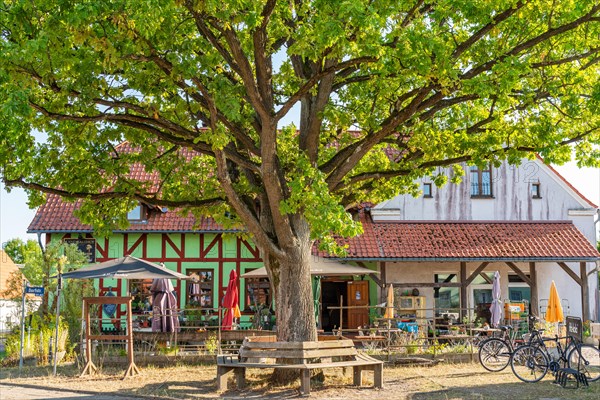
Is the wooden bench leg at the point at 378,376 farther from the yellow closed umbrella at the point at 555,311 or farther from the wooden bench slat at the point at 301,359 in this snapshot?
the yellow closed umbrella at the point at 555,311

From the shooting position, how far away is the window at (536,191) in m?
28.2

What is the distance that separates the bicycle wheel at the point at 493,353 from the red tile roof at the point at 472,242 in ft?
28.8

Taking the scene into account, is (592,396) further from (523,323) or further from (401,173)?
(523,323)

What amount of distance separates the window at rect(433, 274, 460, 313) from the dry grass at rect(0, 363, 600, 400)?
10.6 metres

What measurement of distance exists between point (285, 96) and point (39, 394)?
24.5ft

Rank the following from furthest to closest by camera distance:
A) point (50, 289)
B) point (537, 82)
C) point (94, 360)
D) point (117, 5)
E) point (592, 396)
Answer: point (50, 289) → point (94, 360) → point (537, 82) → point (592, 396) → point (117, 5)

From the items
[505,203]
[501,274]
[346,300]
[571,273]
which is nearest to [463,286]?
[501,274]

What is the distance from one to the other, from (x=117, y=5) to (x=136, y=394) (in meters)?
6.52

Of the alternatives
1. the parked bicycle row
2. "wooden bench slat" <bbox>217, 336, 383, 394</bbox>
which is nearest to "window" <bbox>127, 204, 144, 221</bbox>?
"wooden bench slat" <bbox>217, 336, 383, 394</bbox>

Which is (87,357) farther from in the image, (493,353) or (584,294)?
(584,294)

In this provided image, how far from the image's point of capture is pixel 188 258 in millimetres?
28469

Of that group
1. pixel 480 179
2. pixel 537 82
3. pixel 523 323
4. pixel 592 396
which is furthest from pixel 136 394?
pixel 480 179

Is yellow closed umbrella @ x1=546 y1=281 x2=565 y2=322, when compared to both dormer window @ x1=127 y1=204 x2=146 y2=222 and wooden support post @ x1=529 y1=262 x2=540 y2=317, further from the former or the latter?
dormer window @ x1=127 y1=204 x2=146 y2=222

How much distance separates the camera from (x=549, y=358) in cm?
1488
